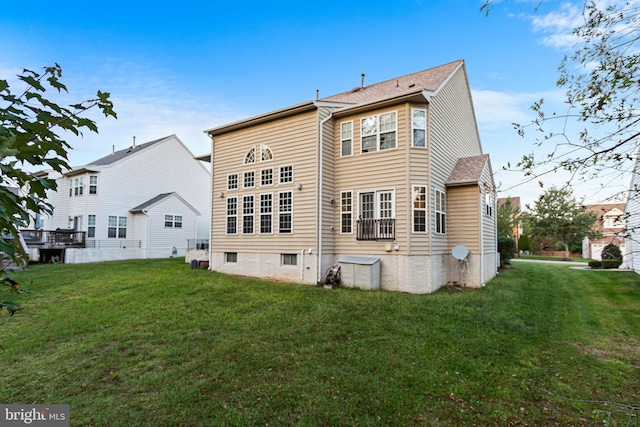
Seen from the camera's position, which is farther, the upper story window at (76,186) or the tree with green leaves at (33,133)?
the upper story window at (76,186)

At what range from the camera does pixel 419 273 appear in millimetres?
10562

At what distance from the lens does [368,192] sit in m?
11.6

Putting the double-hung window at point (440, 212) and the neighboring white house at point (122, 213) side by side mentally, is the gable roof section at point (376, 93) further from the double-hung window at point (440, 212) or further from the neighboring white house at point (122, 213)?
the neighboring white house at point (122, 213)

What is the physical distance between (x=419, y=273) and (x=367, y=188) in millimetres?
3361

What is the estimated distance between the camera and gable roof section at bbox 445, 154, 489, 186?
11852mm

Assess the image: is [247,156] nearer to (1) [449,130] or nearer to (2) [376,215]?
(2) [376,215]

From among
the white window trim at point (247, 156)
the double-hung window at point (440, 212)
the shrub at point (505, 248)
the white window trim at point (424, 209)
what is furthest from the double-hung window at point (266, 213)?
the shrub at point (505, 248)

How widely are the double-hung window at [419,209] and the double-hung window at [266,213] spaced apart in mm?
5576

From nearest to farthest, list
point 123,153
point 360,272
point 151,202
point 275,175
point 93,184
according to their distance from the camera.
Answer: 1. point 360,272
2. point 275,175
3. point 93,184
4. point 151,202
5. point 123,153

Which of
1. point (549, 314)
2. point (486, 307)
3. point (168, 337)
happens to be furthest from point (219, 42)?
point (549, 314)

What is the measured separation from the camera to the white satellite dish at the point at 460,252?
11.4 m

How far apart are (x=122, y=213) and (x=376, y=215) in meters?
19.6

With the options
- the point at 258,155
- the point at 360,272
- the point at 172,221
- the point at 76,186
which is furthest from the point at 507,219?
the point at 76,186

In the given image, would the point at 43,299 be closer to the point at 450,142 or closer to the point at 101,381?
the point at 101,381
